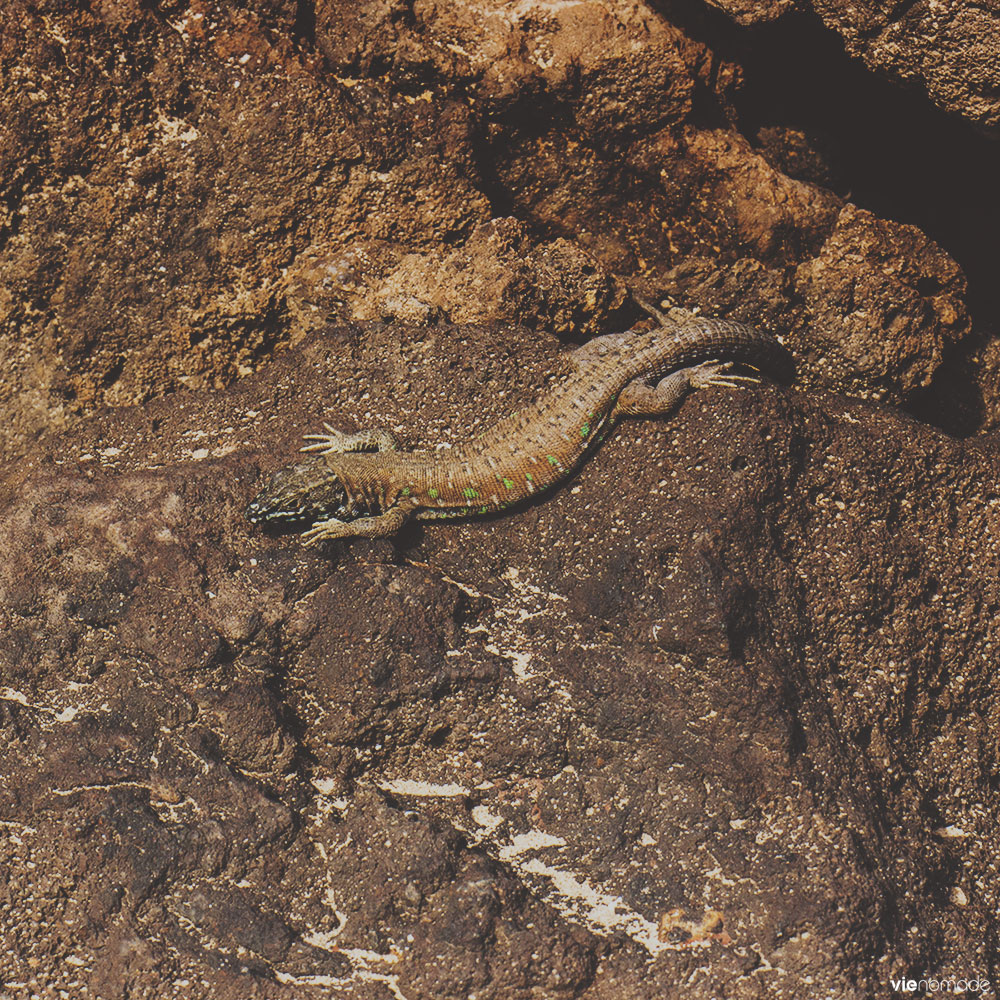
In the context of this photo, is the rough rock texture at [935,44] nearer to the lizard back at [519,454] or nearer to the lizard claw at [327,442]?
the lizard back at [519,454]

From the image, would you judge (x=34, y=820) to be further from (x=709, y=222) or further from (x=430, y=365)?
(x=709, y=222)

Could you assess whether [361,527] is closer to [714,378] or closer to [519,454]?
[519,454]

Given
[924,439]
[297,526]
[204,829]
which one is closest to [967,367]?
[924,439]

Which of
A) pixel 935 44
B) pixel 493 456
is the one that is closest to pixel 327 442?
pixel 493 456

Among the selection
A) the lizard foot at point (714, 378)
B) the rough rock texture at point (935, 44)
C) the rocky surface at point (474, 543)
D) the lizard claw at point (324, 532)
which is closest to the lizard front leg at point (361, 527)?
the lizard claw at point (324, 532)

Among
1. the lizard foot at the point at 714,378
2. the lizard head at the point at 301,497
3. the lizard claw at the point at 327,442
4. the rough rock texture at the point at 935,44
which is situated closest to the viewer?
the rough rock texture at the point at 935,44
